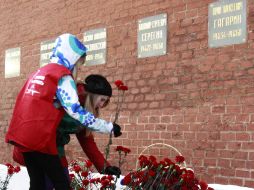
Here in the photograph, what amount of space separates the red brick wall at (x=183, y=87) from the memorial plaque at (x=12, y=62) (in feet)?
4.45

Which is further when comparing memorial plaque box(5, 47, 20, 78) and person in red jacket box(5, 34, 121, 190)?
memorial plaque box(5, 47, 20, 78)

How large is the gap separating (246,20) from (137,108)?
1789 millimetres

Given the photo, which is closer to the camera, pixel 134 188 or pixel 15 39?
pixel 134 188

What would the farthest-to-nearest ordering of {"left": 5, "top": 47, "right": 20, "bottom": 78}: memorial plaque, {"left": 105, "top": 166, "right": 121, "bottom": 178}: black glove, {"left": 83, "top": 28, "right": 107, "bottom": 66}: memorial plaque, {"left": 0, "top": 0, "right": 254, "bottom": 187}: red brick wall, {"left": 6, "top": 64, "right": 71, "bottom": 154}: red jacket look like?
{"left": 5, "top": 47, "right": 20, "bottom": 78}: memorial plaque < {"left": 83, "top": 28, "right": 107, "bottom": 66}: memorial plaque < {"left": 0, "top": 0, "right": 254, "bottom": 187}: red brick wall < {"left": 105, "top": 166, "right": 121, "bottom": 178}: black glove < {"left": 6, "top": 64, "right": 71, "bottom": 154}: red jacket

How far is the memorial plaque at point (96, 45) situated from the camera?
6.71 meters

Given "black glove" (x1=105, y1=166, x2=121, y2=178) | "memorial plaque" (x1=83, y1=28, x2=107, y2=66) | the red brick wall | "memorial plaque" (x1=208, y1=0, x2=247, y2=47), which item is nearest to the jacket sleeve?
"black glove" (x1=105, y1=166, x2=121, y2=178)

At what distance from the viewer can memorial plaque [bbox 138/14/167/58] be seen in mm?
5875

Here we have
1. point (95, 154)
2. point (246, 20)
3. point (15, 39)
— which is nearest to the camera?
point (95, 154)

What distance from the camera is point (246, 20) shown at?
5.01 metres

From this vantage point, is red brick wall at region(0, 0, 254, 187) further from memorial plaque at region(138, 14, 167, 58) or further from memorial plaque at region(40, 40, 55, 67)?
memorial plaque at region(40, 40, 55, 67)

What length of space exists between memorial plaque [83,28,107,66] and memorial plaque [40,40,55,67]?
847 millimetres

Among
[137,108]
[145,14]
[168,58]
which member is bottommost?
[137,108]

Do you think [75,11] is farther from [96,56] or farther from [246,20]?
[246,20]

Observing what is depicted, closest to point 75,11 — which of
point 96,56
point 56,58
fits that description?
point 96,56
